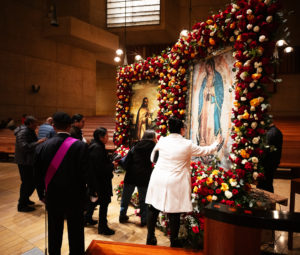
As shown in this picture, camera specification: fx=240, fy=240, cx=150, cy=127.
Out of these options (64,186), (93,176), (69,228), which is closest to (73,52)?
(93,176)

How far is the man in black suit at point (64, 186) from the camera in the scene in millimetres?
2293

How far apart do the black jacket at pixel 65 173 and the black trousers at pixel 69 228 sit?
66mm

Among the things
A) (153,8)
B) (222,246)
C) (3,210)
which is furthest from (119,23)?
(222,246)

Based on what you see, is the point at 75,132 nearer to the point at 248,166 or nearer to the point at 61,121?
the point at 61,121

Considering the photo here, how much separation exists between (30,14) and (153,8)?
21.5 ft

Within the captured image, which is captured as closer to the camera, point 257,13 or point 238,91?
point 257,13

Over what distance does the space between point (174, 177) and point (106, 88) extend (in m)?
16.5

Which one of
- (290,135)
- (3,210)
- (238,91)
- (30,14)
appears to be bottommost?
(3,210)

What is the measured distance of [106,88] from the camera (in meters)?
18.4

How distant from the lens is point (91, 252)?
103 inches

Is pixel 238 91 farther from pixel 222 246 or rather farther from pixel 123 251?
pixel 123 251

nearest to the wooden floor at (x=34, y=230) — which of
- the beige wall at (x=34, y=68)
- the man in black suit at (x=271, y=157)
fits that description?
the man in black suit at (x=271, y=157)

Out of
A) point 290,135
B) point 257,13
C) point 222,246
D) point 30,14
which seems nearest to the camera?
point 222,246

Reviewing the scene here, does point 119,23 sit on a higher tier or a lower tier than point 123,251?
higher
